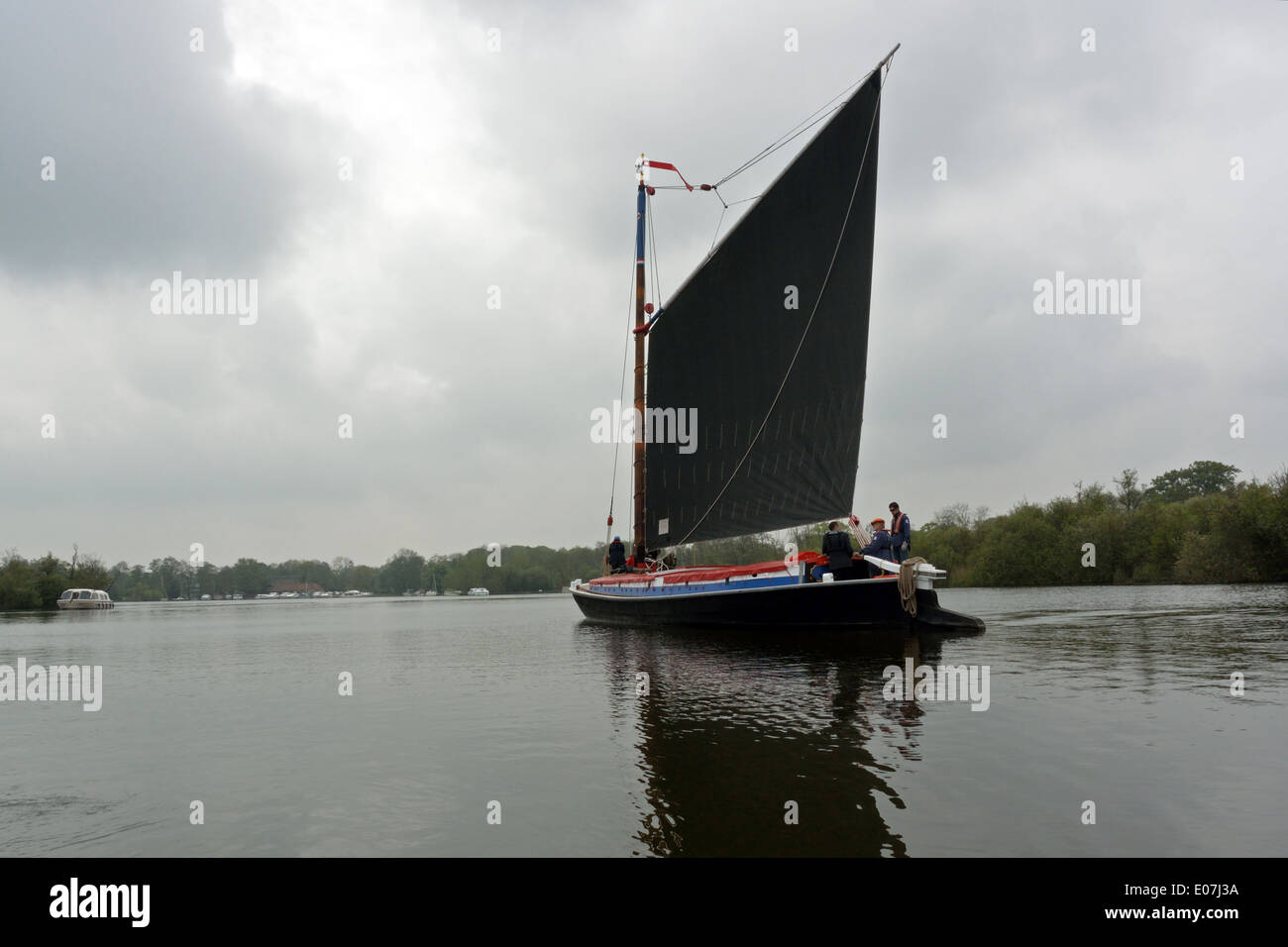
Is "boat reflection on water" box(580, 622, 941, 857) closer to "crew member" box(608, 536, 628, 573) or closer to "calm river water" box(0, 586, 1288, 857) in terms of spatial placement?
"calm river water" box(0, 586, 1288, 857)

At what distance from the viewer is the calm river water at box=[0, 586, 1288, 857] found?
20.0 ft

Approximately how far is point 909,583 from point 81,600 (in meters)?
89.9

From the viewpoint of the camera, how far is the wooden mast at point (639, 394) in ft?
112

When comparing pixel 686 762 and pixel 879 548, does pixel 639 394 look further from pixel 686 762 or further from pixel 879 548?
pixel 686 762

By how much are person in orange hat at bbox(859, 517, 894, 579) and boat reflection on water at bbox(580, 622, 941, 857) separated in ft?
11.7

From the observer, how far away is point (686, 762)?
8.36 metres

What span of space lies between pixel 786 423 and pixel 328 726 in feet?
56.2

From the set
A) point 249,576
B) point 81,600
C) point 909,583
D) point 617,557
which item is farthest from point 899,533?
point 249,576

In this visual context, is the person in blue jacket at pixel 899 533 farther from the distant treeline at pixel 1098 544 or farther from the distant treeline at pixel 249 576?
the distant treeline at pixel 249 576

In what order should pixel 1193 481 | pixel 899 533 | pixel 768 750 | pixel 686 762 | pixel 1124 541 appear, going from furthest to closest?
pixel 1193 481, pixel 1124 541, pixel 899 533, pixel 768 750, pixel 686 762

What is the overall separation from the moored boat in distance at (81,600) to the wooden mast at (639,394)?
7378cm

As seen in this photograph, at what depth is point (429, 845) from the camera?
20.2ft

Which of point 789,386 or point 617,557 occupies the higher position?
point 789,386

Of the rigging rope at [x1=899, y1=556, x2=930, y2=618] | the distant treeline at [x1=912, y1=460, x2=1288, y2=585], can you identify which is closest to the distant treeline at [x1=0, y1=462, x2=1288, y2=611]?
the distant treeline at [x1=912, y1=460, x2=1288, y2=585]
